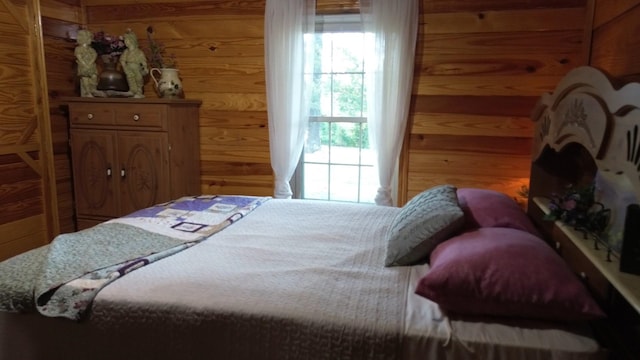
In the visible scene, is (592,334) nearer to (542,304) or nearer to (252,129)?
(542,304)

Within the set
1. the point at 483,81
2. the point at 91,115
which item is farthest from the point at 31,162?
the point at 483,81

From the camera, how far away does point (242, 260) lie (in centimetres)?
179

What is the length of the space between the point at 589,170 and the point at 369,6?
68.1 inches

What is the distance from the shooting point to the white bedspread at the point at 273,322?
127 centimetres

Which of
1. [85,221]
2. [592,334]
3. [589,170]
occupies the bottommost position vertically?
[85,221]

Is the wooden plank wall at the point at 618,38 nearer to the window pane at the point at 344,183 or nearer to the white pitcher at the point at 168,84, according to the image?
the window pane at the point at 344,183

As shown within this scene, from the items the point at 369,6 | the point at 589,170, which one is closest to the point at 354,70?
the point at 369,6

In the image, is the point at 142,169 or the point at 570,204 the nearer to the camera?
the point at 570,204

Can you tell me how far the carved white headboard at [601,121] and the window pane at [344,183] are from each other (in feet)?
5.06

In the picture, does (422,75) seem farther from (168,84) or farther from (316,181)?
(168,84)

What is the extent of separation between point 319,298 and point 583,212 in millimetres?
1011

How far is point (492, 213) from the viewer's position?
1.85 metres

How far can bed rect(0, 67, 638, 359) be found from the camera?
128 centimetres

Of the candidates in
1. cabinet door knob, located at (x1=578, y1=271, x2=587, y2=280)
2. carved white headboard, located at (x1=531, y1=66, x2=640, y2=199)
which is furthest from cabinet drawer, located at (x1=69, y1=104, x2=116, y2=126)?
cabinet door knob, located at (x1=578, y1=271, x2=587, y2=280)
